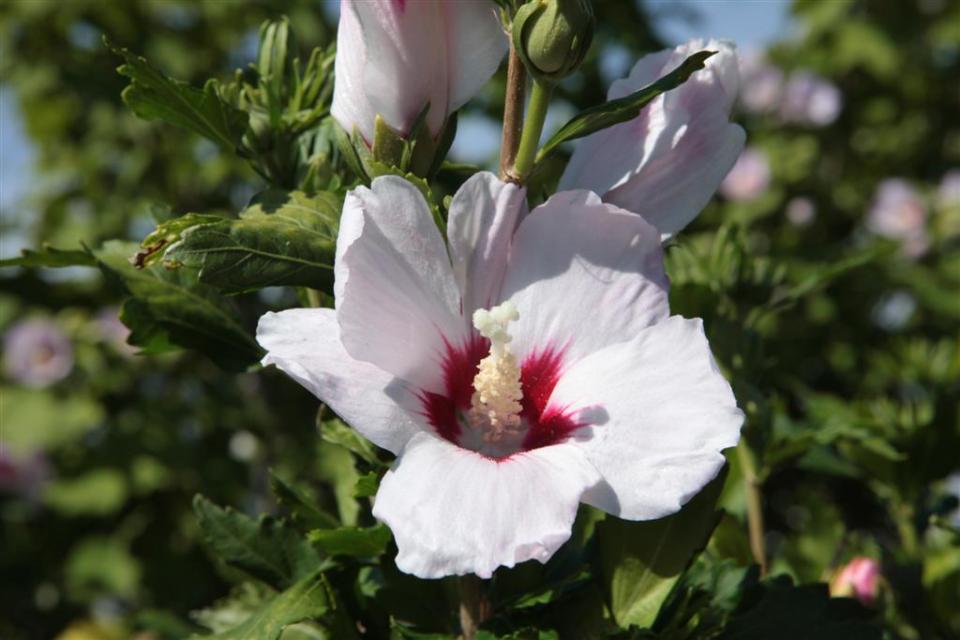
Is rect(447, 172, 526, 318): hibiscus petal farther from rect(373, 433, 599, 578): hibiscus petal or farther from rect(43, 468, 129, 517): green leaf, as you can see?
rect(43, 468, 129, 517): green leaf

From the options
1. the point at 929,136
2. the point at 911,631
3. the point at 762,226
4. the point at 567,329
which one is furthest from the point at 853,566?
the point at 929,136

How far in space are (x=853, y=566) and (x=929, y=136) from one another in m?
3.28

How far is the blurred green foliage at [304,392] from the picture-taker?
82cm

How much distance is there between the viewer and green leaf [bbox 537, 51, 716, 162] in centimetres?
73

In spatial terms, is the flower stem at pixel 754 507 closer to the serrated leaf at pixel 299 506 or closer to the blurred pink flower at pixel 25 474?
the serrated leaf at pixel 299 506

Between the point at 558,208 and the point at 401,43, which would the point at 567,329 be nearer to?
the point at 558,208

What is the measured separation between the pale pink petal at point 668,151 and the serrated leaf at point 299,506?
29cm

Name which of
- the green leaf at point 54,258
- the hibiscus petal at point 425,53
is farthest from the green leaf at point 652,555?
the green leaf at point 54,258

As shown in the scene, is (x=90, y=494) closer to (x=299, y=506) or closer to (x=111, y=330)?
(x=111, y=330)

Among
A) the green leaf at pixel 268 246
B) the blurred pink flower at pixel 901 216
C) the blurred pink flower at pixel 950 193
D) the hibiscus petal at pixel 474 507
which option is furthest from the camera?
the blurred pink flower at pixel 950 193

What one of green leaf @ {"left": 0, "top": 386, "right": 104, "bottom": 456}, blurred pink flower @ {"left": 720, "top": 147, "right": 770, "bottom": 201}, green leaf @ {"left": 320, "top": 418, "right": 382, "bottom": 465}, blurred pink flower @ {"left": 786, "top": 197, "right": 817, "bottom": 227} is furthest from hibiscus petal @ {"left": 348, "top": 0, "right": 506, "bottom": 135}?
blurred pink flower @ {"left": 786, "top": 197, "right": 817, "bottom": 227}

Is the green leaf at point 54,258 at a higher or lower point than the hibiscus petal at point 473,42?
lower

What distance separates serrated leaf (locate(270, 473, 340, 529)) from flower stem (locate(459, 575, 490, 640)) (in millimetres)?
133

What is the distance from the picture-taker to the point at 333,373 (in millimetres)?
670
